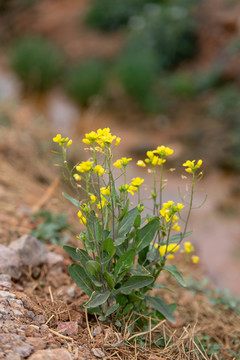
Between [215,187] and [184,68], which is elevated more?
[184,68]

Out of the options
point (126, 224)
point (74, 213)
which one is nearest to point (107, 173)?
point (126, 224)

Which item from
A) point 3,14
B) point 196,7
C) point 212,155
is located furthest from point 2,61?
point 212,155

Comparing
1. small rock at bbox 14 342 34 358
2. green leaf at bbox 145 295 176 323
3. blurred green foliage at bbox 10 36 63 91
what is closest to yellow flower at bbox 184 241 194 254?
green leaf at bbox 145 295 176 323

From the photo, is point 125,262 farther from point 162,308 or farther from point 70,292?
point 70,292

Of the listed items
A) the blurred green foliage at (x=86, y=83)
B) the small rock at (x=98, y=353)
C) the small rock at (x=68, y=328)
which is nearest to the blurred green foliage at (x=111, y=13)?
the blurred green foliage at (x=86, y=83)

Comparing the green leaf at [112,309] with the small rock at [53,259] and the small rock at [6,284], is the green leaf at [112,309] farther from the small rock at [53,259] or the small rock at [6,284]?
the small rock at [53,259]

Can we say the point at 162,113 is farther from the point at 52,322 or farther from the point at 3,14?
the point at 3,14
